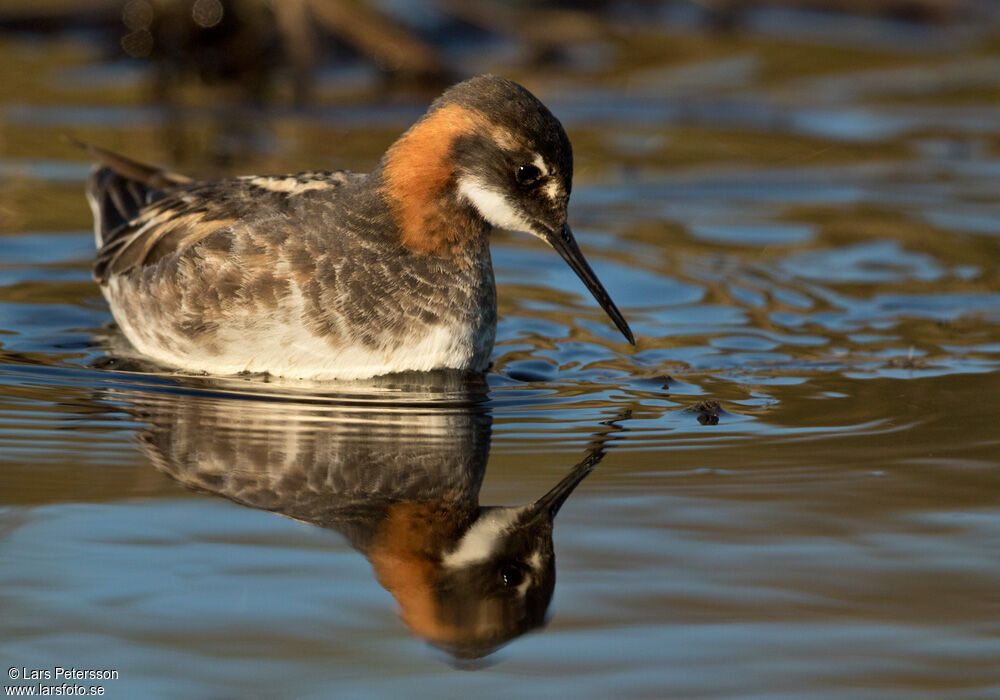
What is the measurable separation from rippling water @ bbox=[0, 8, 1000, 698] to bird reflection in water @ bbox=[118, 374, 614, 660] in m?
0.02

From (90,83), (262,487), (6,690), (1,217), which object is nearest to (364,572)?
(262,487)

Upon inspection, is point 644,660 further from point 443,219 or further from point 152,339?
point 152,339

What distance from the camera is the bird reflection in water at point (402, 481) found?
4562 mm

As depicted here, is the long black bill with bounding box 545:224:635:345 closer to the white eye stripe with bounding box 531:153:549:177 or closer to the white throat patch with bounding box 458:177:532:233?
the white throat patch with bounding box 458:177:532:233

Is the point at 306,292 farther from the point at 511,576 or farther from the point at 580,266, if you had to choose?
the point at 511,576

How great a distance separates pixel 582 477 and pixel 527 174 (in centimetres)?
182

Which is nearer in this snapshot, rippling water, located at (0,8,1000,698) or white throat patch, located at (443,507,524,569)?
rippling water, located at (0,8,1000,698)

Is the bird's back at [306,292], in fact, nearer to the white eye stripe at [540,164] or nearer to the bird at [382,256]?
the bird at [382,256]

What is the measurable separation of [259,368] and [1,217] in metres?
3.63

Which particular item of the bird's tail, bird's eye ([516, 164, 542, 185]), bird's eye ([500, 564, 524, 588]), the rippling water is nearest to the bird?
bird's eye ([516, 164, 542, 185])

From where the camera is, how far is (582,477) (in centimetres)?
561

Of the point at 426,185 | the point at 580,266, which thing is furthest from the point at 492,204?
the point at 580,266

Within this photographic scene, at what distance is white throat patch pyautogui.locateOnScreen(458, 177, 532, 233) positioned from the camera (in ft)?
23.0

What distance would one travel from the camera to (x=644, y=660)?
4199mm
